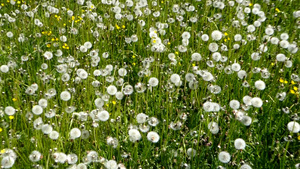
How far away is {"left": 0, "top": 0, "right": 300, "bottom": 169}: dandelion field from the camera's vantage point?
227cm

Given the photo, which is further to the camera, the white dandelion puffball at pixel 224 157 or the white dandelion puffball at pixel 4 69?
the white dandelion puffball at pixel 4 69

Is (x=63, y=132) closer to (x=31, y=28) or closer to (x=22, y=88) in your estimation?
(x=22, y=88)

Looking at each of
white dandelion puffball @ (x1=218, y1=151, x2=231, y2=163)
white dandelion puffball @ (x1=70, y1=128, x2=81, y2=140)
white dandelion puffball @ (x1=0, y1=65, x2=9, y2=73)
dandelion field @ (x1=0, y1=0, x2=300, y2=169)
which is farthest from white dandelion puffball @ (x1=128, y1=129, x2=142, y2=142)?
white dandelion puffball @ (x1=0, y1=65, x2=9, y2=73)

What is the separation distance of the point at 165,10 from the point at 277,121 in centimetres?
185

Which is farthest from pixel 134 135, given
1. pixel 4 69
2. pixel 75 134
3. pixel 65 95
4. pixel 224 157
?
pixel 4 69

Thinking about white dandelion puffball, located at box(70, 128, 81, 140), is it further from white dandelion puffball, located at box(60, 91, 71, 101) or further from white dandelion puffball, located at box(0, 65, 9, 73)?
white dandelion puffball, located at box(0, 65, 9, 73)

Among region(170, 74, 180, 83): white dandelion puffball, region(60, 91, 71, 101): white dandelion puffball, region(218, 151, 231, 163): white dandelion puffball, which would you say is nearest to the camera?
region(218, 151, 231, 163): white dandelion puffball

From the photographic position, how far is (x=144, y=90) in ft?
8.96

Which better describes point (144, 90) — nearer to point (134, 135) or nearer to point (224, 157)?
point (134, 135)

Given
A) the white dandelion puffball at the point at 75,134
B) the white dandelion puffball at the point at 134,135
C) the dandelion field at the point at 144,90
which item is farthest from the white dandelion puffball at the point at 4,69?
the white dandelion puffball at the point at 134,135

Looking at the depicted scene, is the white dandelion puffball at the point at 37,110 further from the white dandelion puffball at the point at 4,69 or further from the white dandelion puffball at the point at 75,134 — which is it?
the white dandelion puffball at the point at 4,69

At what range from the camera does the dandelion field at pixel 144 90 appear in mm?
2270

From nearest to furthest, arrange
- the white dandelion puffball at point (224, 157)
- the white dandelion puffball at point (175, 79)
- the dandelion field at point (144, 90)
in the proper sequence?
1. the white dandelion puffball at point (224, 157)
2. the dandelion field at point (144, 90)
3. the white dandelion puffball at point (175, 79)

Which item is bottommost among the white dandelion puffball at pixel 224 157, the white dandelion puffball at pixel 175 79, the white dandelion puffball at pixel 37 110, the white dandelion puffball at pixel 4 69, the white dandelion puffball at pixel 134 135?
the white dandelion puffball at pixel 224 157
